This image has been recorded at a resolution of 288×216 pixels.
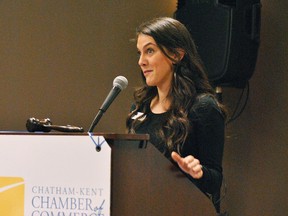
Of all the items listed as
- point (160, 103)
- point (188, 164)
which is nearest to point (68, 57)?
point (160, 103)

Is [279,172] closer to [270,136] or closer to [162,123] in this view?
[270,136]

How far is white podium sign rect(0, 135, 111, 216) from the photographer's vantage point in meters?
1.21

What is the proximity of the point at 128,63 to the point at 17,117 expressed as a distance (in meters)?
0.81

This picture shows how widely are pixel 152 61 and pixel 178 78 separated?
0.39 feet

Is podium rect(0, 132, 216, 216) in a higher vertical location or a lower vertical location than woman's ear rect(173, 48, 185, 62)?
lower

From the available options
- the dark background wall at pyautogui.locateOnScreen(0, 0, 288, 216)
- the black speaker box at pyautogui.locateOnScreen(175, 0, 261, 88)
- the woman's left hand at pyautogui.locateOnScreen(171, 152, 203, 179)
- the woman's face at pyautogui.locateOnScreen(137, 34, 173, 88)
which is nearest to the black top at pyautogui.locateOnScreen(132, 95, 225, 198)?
the woman's face at pyautogui.locateOnScreen(137, 34, 173, 88)

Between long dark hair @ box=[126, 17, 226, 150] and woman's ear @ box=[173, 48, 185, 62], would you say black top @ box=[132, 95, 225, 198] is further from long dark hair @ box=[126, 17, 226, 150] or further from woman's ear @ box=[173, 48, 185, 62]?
woman's ear @ box=[173, 48, 185, 62]

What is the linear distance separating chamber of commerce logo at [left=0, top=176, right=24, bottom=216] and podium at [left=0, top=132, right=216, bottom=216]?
119 millimetres

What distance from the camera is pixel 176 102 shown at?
1.88 metres

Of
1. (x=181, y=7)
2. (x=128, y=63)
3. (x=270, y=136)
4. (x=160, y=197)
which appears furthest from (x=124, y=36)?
(x=160, y=197)

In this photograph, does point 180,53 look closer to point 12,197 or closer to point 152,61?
point 152,61

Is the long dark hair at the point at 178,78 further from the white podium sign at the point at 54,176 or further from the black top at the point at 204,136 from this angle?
the white podium sign at the point at 54,176

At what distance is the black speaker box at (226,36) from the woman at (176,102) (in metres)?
0.86

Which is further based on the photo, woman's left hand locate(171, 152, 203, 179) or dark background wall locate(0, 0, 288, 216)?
dark background wall locate(0, 0, 288, 216)
